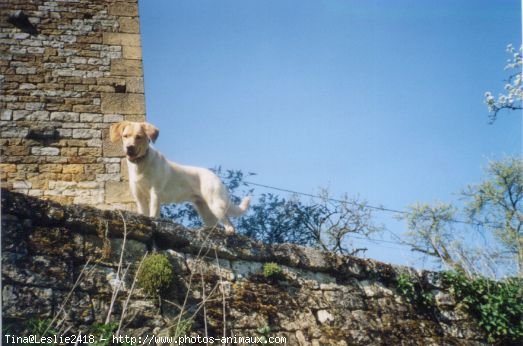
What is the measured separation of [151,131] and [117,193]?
2.16 metres

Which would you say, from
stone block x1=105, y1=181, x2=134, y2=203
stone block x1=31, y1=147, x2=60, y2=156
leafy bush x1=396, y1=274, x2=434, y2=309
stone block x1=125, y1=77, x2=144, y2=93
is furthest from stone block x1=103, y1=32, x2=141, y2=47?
leafy bush x1=396, y1=274, x2=434, y2=309

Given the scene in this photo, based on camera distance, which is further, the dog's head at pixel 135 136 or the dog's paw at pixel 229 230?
the dog's head at pixel 135 136

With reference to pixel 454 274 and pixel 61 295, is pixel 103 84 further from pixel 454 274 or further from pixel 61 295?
pixel 454 274

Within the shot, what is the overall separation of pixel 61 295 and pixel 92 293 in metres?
0.20

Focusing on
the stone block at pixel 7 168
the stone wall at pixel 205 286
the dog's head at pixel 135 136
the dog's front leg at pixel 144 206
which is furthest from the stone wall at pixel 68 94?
the stone wall at pixel 205 286

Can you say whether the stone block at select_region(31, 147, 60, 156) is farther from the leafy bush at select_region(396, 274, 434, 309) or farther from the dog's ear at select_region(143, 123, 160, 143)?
the leafy bush at select_region(396, 274, 434, 309)

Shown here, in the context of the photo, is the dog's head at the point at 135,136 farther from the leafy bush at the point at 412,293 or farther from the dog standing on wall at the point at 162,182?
the leafy bush at the point at 412,293

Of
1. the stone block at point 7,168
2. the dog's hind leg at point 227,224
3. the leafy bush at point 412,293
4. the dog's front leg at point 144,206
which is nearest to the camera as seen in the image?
the dog's hind leg at point 227,224

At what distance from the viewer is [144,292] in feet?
12.9

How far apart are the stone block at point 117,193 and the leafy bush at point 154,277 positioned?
9.64ft

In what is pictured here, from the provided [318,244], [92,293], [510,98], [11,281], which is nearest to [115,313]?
[92,293]

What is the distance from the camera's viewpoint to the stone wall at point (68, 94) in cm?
680

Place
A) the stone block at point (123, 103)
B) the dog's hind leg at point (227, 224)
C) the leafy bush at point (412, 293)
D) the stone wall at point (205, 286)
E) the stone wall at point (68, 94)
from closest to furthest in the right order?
the stone wall at point (205, 286), the dog's hind leg at point (227, 224), the leafy bush at point (412, 293), the stone wall at point (68, 94), the stone block at point (123, 103)

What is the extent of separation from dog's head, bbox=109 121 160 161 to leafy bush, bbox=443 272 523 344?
318 centimetres
